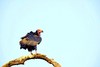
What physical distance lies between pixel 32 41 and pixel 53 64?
83.1 inches

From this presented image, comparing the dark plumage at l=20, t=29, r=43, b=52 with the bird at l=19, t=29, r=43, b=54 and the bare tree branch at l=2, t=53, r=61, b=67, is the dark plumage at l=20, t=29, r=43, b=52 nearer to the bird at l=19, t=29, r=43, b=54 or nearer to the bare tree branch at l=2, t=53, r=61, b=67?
the bird at l=19, t=29, r=43, b=54

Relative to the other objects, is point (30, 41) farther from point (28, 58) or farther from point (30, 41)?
point (28, 58)

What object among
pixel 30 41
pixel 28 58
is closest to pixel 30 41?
pixel 30 41

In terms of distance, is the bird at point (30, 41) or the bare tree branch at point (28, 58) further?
the bird at point (30, 41)

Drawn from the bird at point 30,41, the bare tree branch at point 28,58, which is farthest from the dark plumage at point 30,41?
the bare tree branch at point 28,58

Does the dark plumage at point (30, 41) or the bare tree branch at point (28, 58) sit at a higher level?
the dark plumage at point (30, 41)

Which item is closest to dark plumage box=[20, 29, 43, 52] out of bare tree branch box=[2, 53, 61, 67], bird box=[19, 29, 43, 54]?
bird box=[19, 29, 43, 54]

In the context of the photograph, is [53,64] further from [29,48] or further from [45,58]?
[29,48]

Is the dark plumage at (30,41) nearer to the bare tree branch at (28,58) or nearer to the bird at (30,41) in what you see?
the bird at (30,41)

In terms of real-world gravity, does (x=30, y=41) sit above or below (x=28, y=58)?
above

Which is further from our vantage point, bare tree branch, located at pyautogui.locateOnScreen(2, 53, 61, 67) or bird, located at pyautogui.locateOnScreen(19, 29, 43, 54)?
bird, located at pyautogui.locateOnScreen(19, 29, 43, 54)

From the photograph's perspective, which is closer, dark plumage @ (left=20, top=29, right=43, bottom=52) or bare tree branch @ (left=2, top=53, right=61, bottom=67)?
bare tree branch @ (left=2, top=53, right=61, bottom=67)

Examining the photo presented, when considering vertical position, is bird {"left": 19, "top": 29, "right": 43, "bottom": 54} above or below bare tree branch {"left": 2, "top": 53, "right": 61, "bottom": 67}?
above

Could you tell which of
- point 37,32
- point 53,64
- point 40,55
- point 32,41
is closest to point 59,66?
point 53,64
